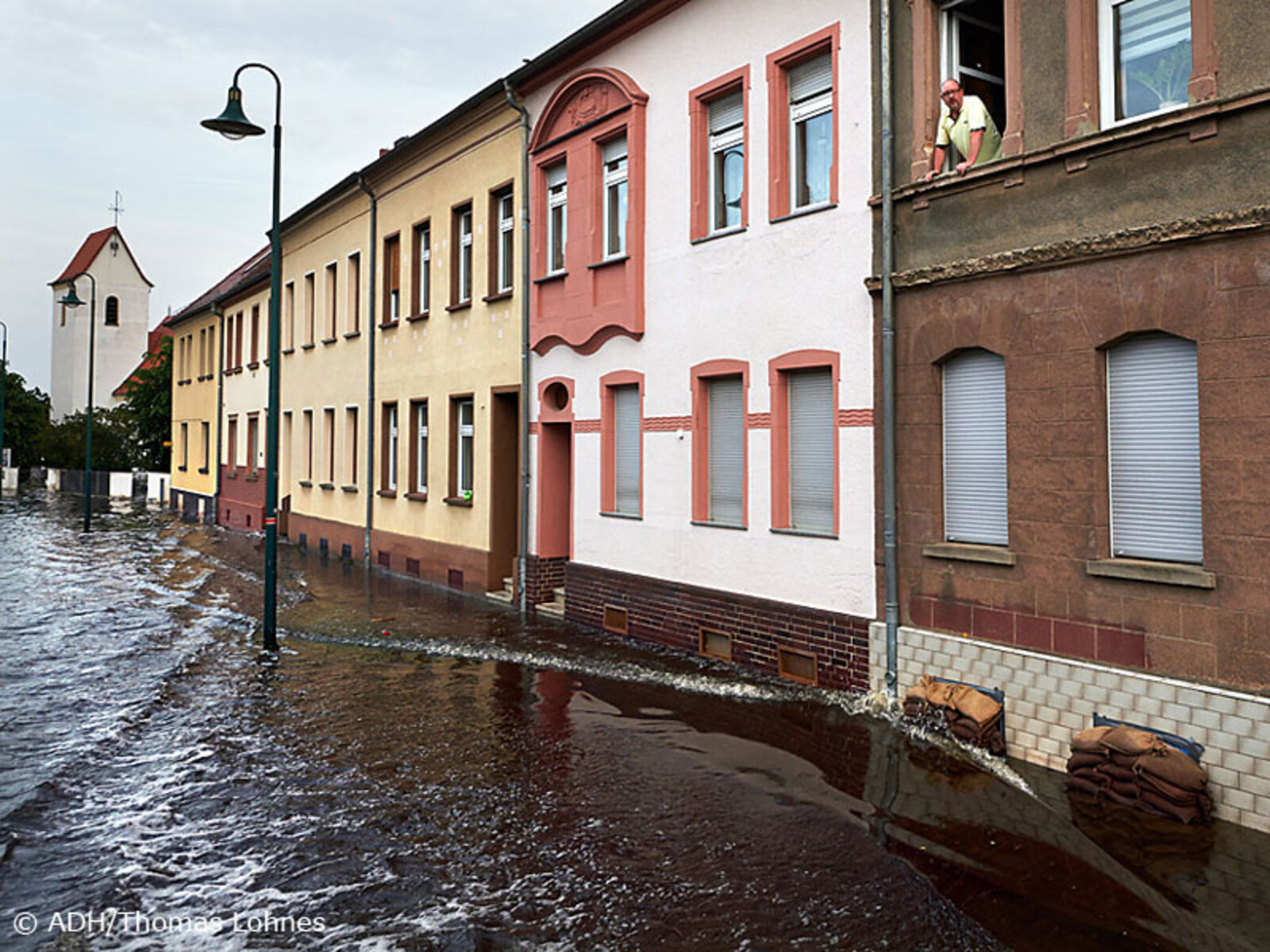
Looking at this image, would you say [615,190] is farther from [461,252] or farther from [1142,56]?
[1142,56]

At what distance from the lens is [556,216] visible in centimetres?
1622

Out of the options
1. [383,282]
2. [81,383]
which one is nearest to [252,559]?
[383,282]

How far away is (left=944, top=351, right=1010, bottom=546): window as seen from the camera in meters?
9.03

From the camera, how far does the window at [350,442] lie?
24797 millimetres

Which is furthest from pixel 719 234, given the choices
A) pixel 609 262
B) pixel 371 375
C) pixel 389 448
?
pixel 371 375

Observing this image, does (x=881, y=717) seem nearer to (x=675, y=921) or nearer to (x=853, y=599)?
(x=853, y=599)

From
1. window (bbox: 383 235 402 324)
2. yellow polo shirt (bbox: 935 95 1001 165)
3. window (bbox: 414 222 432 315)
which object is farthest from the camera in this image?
window (bbox: 383 235 402 324)

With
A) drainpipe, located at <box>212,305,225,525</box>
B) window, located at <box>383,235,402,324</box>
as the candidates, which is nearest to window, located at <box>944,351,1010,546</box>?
window, located at <box>383,235,402,324</box>

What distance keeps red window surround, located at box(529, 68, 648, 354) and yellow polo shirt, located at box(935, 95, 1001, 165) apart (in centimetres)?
529

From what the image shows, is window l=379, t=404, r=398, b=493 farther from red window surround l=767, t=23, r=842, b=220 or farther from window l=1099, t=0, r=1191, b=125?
window l=1099, t=0, r=1191, b=125

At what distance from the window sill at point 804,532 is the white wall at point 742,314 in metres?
0.07

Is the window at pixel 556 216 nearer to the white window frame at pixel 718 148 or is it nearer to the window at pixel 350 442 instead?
the white window frame at pixel 718 148

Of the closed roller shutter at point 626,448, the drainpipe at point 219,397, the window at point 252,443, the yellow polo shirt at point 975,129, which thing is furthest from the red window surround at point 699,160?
the drainpipe at point 219,397

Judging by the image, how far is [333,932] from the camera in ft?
17.9
